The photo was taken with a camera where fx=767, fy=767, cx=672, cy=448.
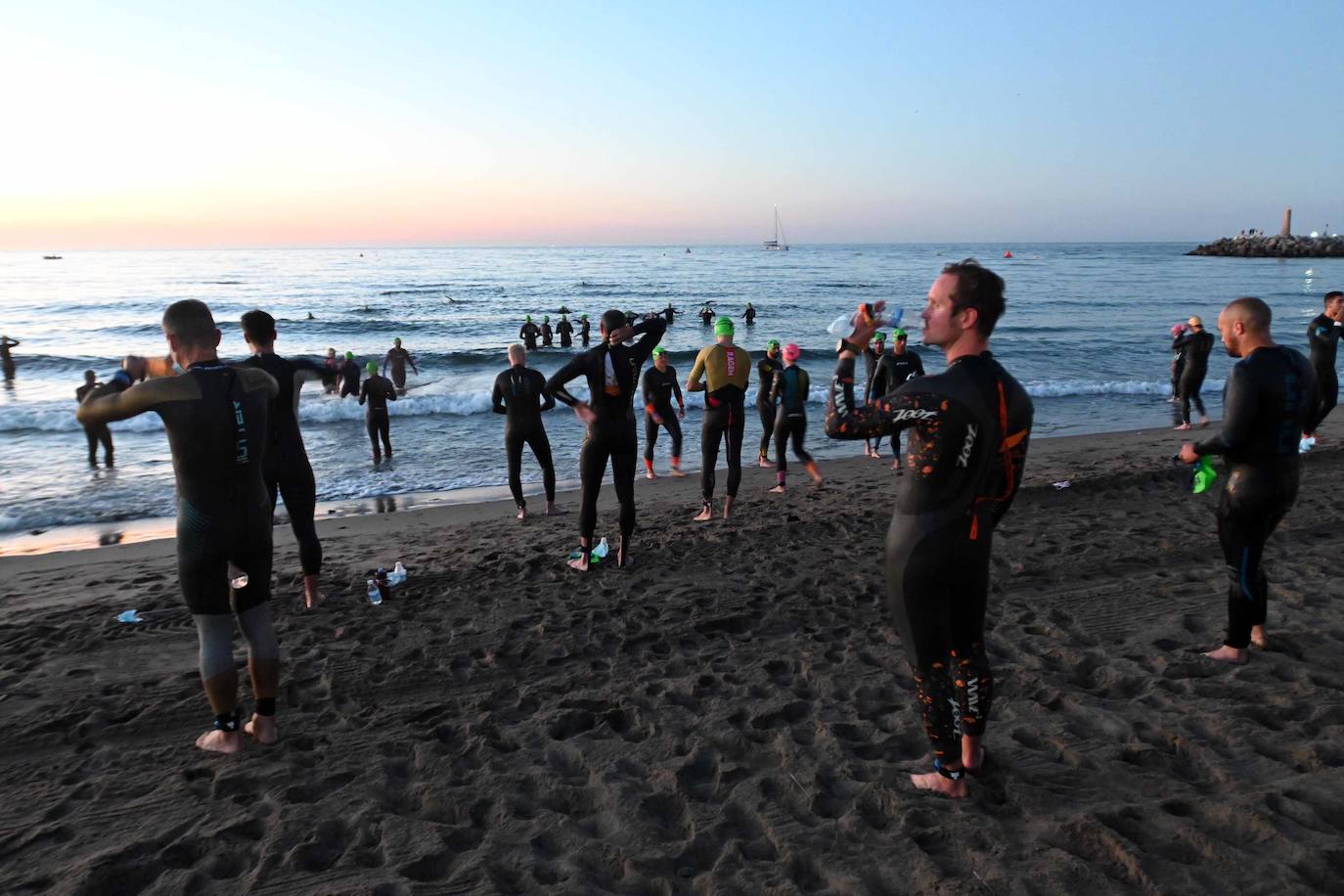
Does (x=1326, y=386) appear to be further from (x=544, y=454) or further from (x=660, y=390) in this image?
(x=544, y=454)

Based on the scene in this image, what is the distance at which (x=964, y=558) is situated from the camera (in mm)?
2656

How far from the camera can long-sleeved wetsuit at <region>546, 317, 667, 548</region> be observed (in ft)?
19.4

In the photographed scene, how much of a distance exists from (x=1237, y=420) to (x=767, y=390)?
6.47 m

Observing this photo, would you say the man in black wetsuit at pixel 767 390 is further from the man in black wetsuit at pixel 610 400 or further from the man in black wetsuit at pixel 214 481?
the man in black wetsuit at pixel 214 481

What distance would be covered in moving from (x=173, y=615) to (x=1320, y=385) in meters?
12.6

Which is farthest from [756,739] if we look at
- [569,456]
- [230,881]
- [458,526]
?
[569,456]

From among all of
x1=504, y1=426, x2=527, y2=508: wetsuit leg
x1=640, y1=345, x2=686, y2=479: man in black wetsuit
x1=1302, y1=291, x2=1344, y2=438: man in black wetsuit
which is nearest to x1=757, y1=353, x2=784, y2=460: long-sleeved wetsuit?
x1=640, y1=345, x2=686, y2=479: man in black wetsuit

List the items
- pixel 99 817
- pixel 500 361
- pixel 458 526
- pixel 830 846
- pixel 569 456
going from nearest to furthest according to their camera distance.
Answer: pixel 830 846, pixel 99 817, pixel 458 526, pixel 569 456, pixel 500 361

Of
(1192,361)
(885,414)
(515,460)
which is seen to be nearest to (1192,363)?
(1192,361)

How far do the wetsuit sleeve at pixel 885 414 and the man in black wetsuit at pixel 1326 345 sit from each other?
855 centimetres

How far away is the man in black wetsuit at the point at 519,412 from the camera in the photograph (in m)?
8.35

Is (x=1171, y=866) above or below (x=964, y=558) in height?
below

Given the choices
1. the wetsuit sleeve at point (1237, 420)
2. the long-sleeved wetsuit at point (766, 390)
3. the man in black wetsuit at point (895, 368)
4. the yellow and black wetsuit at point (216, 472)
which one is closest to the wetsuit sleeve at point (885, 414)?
the wetsuit sleeve at point (1237, 420)

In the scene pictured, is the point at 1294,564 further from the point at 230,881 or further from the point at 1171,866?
the point at 230,881
